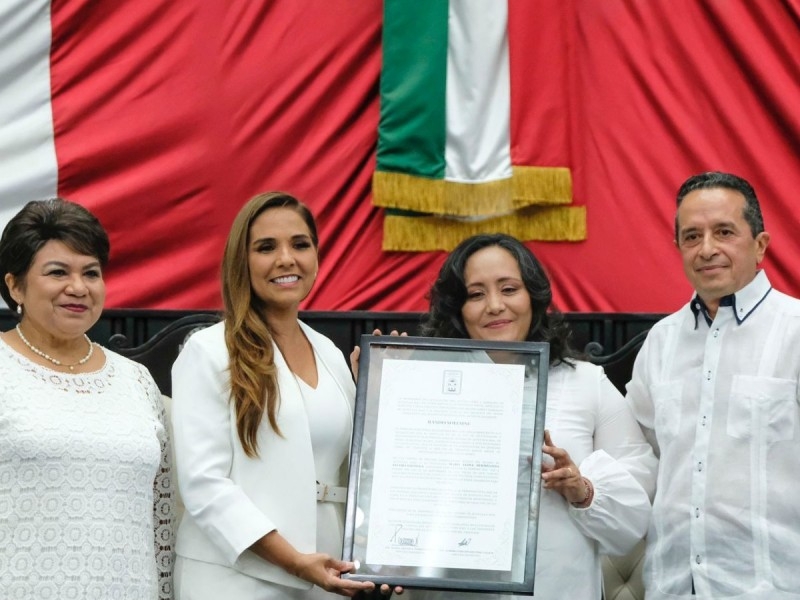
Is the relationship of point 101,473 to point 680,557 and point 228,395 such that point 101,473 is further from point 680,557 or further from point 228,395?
point 680,557

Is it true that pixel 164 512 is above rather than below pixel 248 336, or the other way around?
below

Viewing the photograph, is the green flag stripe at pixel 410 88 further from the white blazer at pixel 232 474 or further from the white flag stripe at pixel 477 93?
the white blazer at pixel 232 474

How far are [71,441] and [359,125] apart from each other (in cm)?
204

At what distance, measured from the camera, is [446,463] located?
2.76 meters

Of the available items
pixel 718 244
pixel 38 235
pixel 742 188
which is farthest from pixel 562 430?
pixel 38 235

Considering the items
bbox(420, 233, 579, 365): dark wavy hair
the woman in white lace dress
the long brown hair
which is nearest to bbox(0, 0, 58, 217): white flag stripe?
the woman in white lace dress

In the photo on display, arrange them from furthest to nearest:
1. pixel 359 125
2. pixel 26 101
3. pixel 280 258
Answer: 1. pixel 359 125
2. pixel 26 101
3. pixel 280 258

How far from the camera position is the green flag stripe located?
4328mm

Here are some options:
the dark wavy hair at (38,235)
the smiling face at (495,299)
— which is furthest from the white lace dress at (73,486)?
the smiling face at (495,299)

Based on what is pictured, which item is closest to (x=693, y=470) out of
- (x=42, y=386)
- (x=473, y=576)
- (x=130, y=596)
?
(x=473, y=576)

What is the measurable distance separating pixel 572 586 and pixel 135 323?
74.9 inches

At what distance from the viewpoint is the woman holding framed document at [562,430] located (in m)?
2.85

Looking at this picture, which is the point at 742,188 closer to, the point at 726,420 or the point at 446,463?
the point at 726,420

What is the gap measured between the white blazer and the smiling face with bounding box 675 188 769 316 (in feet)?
3.17
